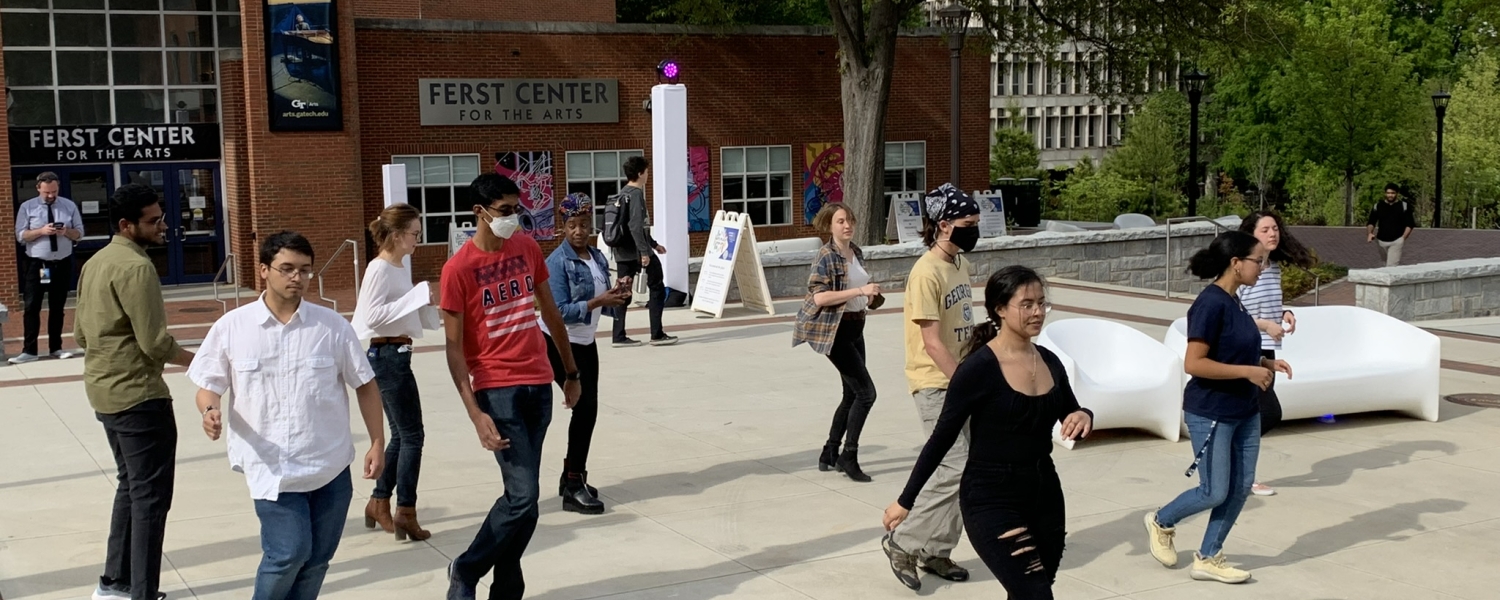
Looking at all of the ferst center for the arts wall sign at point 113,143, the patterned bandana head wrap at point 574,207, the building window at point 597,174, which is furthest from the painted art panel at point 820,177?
the patterned bandana head wrap at point 574,207

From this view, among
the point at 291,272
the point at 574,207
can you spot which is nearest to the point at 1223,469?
the point at 574,207

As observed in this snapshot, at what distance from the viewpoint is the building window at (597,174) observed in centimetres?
2658

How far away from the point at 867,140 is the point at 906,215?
348 centimetres

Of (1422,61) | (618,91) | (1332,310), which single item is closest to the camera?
(1332,310)

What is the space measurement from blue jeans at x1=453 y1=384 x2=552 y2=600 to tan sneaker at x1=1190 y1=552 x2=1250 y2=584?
301 centimetres

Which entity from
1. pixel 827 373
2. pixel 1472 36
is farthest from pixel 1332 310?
pixel 1472 36

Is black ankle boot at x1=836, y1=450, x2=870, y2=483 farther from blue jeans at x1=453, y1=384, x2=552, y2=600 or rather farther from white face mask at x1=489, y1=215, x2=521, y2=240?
white face mask at x1=489, y1=215, x2=521, y2=240

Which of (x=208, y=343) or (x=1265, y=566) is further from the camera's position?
(x=1265, y=566)

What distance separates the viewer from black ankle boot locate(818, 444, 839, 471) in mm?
8844

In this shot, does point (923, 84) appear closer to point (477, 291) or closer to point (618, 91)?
point (618, 91)

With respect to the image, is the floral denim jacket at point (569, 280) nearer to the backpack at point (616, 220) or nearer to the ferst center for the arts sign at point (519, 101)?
the backpack at point (616, 220)

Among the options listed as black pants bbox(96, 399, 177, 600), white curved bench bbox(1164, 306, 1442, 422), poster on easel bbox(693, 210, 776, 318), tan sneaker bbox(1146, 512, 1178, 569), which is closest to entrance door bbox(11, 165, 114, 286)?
poster on easel bbox(693, 210, 776, 318)

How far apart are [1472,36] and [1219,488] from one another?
46.4 metres

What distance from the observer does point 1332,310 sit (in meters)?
10.9
